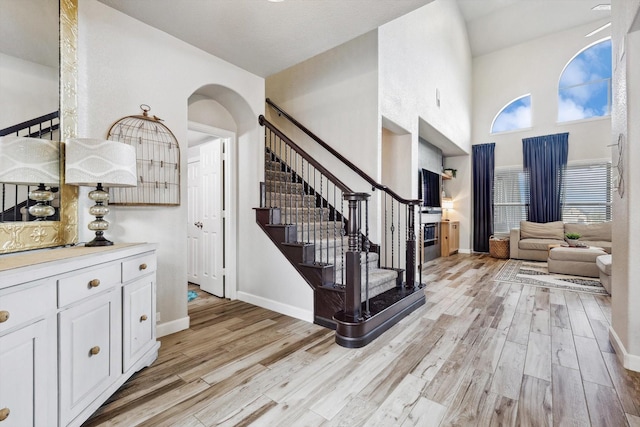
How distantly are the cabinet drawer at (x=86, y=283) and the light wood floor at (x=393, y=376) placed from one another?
70cm

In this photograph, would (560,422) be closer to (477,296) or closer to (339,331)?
(339,331)

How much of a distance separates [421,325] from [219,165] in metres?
3.01

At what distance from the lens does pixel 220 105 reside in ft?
11.6

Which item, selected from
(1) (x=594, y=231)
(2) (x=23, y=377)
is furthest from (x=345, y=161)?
(1) (x=594, y=231)

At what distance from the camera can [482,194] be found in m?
7.70

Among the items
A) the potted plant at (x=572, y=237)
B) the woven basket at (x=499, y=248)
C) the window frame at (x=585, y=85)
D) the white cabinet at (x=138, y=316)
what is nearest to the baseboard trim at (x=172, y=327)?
the white cabinet at (x=138, y=316)

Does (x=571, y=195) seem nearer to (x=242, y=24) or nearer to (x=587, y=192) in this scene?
(x=587, y=192)

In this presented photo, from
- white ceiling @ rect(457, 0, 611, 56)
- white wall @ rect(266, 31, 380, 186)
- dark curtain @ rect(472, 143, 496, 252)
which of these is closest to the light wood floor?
white wall @ rect(266, 31, 380, 186)

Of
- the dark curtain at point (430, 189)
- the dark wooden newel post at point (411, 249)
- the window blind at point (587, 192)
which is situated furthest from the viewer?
the window blind at point (587, 192)

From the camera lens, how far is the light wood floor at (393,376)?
5.15 feet

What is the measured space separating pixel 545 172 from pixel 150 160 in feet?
26.9

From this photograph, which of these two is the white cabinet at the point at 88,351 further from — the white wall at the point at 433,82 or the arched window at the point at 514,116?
the arched window at the point at 514,116

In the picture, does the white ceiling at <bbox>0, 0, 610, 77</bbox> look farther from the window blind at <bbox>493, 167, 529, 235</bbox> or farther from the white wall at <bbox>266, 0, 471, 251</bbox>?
the window blind at <bbox>493, 167, 529, 235</bbox>

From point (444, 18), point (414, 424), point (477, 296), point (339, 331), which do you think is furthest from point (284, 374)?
point (444, 18)
